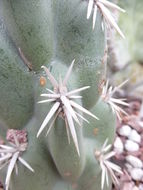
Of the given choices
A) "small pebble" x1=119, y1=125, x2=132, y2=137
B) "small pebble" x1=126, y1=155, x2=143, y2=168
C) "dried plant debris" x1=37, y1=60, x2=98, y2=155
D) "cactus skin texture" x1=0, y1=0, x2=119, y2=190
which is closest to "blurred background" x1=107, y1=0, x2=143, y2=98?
"small pebble" x1=119, y1=125, x2=132, y2=137

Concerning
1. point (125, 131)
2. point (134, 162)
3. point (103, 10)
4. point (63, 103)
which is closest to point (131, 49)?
point (125, 131)

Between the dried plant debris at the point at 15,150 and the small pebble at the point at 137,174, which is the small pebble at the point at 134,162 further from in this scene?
the dried plant debris at the point at 15,150

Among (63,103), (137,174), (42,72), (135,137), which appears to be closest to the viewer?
(63,103)

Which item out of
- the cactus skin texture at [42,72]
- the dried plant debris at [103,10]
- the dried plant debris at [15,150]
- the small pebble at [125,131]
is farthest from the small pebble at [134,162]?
the dried plant debris at [103,10]

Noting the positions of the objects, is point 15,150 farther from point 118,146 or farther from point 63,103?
point 118,146

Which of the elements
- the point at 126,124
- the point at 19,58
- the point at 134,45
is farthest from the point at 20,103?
the point at 134,45

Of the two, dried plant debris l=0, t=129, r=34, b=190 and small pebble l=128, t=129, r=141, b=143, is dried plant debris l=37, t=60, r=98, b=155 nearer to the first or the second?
dried plant debris l=0, t=129, r=34, b=190

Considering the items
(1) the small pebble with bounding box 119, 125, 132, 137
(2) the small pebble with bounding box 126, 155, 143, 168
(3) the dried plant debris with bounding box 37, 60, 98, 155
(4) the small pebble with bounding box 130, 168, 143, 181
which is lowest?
(4) the small pebble with bounding box 130, 168, 143, 181

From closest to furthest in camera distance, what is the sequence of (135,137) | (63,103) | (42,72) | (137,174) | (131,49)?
(63,103) < (42,72) < (137,174) < (135,137) < (131,49)

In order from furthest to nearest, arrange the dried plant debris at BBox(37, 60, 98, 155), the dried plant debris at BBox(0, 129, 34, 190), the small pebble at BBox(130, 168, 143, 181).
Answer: the small pebble at BBox(130, 168, 143, 181) < the dried plant debris at BBox(0, 129, 34, 190) < the dried plant debris at BBox(37, 60, 98, 155)
